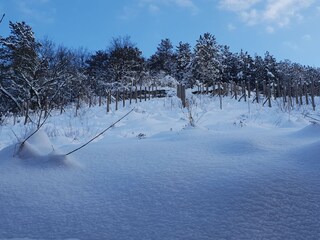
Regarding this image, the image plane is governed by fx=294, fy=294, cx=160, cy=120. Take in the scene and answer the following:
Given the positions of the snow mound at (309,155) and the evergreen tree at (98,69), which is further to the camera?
the evergreen tree at (98,69)

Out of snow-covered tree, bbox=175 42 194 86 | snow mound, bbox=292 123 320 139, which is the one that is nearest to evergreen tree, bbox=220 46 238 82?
snow-covered tree, bbox=175 42 194 86

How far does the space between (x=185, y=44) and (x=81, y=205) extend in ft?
148

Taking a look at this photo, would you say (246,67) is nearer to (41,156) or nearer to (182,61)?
(182,61)

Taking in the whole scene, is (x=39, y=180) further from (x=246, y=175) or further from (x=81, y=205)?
(x=246, y=175)

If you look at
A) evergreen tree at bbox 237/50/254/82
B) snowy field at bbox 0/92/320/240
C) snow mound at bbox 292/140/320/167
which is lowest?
snowy field at bbox 0/92/320/240

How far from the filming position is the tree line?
20250mm

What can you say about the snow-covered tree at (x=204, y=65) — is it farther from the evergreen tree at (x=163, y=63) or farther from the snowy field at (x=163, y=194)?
the snowy field at (x=163, y=194)

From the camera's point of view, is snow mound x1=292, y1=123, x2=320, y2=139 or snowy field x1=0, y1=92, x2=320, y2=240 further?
snow mound x1=292, y1=123, x2=320, y2=139

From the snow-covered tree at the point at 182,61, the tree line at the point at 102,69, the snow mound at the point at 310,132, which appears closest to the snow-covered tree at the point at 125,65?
the tree line at the point at 102,69

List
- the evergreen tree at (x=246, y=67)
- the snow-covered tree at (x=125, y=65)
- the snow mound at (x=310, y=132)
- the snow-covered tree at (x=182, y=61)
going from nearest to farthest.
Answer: the snow mound at (x=310, y=132) < the snow-covered tree at (x=125, y=65) < the snow-covered tree at (x=182, y=61) < the evergreen tree at (x=246, y=67)

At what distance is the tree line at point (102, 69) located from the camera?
20250mm

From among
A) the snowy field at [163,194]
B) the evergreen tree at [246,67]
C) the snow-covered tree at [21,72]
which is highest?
the evergreen tree at [246,67]

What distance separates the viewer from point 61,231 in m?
1.21

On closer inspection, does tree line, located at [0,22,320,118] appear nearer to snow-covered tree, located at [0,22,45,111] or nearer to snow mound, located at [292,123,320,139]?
snow-covered tree, located at [0,22,45,111]
